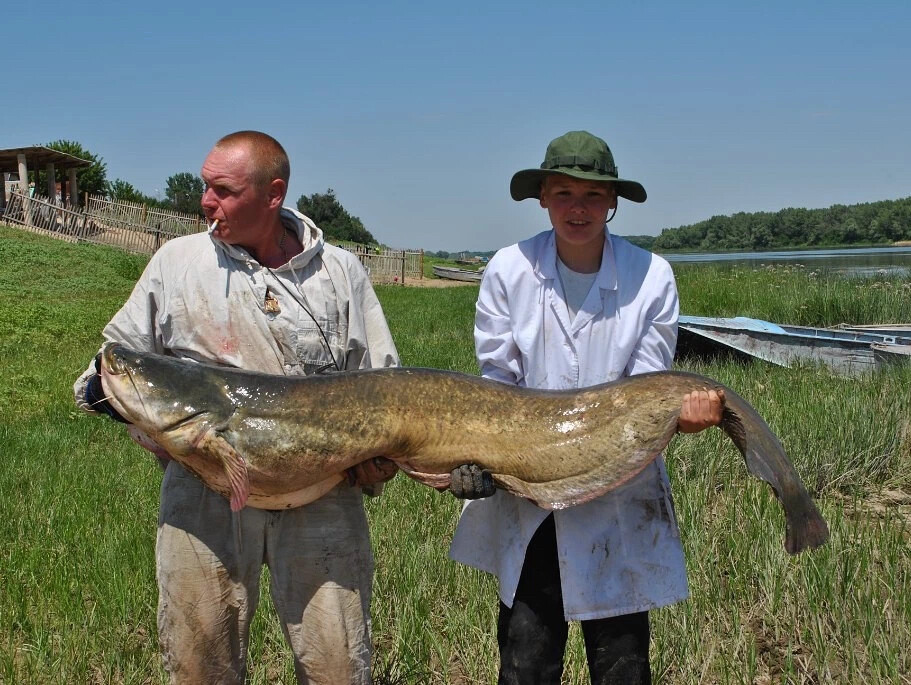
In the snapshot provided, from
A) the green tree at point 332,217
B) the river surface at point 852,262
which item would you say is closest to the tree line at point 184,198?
the green tree at point 332,217

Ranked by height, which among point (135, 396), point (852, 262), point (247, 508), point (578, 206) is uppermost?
point (852, 262)

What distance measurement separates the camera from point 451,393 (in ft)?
9.74

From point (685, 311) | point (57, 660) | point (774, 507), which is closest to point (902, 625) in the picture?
point (774, 507)

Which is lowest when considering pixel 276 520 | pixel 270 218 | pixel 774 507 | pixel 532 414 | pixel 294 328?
pixel 774 507

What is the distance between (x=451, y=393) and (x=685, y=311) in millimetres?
15346

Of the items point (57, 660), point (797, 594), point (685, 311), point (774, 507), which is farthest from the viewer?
point (685, 311)

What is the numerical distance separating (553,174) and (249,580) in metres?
1.74

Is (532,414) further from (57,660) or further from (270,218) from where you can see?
(57,660)

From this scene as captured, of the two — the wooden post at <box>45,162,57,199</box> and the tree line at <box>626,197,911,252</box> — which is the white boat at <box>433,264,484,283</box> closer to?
the wooden post at <box>45,162,57,199</box>

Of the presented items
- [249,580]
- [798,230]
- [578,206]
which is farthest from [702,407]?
[798,230]

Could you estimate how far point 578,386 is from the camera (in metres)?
3.06

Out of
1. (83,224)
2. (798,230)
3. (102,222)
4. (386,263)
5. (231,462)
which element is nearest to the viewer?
(231,462)

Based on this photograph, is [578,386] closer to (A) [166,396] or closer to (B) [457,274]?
(A) [166,396]

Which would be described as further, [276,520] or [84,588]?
[84,588]
